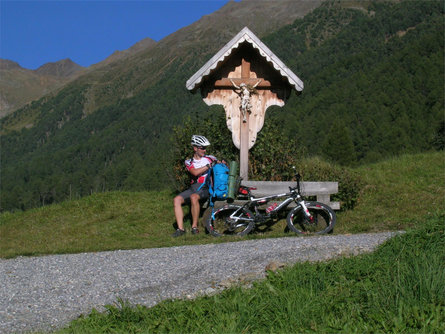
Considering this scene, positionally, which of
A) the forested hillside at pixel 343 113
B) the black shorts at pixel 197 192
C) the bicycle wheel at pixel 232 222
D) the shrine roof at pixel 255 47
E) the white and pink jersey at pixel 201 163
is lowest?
the bicycle wheel at pixel 232 222

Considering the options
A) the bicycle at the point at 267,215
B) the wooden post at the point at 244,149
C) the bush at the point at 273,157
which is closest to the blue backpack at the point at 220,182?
the bicycle at the point at 267,215

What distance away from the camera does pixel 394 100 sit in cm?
10900

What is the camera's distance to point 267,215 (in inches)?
382

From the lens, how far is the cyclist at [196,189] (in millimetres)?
9922

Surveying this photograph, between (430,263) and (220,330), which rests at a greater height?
(430,263)

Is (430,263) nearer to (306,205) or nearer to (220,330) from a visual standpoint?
(220,330)

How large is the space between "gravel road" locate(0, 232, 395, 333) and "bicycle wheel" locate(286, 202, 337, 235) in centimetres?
115

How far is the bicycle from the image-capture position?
9.50 metres

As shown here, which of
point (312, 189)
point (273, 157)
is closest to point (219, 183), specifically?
point (312, 189)

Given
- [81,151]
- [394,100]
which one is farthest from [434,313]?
[81,151]

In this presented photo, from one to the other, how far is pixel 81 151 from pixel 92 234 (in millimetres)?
186851

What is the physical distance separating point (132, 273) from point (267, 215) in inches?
141

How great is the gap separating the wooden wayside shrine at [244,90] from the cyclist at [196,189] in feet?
4.05

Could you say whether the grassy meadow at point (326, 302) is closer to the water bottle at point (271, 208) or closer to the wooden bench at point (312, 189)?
the water bottle at point (271, 208)
